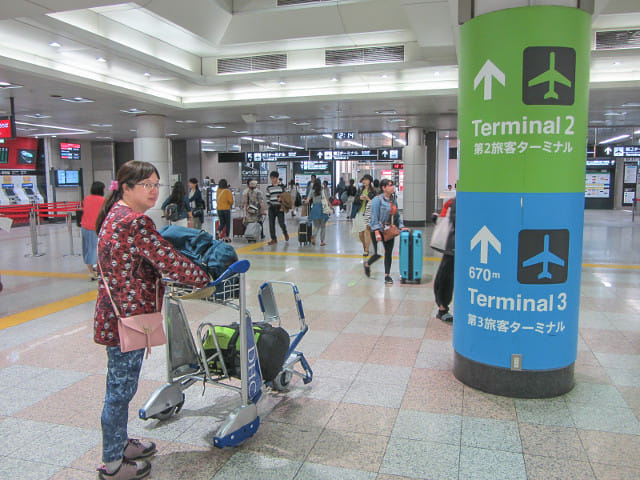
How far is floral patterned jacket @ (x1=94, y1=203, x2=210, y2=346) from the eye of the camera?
2646 millimetres

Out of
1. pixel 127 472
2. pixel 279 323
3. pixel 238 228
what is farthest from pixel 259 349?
pixel 238 228

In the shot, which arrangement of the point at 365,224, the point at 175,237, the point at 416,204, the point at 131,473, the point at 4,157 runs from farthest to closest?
the point at 4,157
the point at 416,204
the point at 365,224
the point at 175,237
the point at 131,473

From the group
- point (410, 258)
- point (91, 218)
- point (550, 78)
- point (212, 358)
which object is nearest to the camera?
point (212, 358)

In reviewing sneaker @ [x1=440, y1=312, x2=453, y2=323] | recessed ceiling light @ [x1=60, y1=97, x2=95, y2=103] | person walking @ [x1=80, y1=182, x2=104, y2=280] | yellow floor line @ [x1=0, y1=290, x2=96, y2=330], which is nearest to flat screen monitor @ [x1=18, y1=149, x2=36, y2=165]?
recessed ceiling light @ [x1=60, y1=97, x2=95, y2=103]

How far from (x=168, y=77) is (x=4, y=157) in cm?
1443

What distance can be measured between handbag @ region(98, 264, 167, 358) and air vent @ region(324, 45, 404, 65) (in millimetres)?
7773

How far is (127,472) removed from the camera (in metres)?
2.73

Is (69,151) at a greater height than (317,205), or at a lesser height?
greater

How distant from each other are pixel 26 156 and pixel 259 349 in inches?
914

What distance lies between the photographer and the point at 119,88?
10516mm

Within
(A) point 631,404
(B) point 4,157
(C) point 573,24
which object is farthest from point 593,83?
(B) point 4,157

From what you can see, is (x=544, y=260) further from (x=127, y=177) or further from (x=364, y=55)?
(x=364, y=55)

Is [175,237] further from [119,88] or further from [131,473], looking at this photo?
[119,88]

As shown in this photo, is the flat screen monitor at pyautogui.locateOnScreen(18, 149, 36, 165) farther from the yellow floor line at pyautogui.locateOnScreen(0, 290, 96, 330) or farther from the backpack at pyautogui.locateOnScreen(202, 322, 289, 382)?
the backpack at pyautogui.locateOnScreen(202, 322, 289, 382)
